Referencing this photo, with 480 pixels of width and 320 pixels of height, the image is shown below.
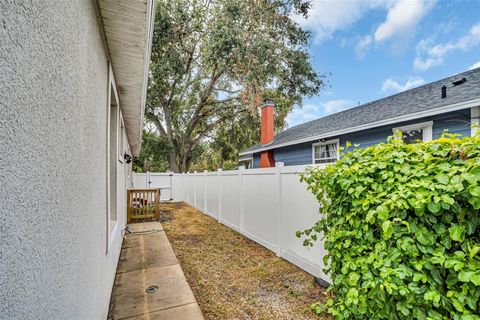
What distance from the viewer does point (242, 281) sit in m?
3.78

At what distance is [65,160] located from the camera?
122 cm

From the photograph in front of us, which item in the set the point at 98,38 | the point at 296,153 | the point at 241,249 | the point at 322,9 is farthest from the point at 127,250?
the point at 322,9

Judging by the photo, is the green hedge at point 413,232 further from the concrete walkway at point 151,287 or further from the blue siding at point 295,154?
the blue siding at point 295,154

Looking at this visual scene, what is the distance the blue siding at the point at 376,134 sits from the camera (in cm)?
554

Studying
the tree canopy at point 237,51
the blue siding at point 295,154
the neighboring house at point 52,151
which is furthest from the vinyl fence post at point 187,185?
the neighboring house at point 52,151

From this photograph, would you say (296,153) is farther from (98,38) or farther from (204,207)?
(98,38)

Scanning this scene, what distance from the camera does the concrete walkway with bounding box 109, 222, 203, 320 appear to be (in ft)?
9.02

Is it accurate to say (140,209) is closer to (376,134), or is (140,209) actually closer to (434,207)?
(376,134)

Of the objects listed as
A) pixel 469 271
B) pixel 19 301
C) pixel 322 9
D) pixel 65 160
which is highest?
pixel 322 9

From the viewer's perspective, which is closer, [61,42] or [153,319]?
[61,42]

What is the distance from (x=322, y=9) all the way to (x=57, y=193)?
1266cm

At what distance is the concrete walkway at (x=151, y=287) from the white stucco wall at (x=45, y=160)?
120cm

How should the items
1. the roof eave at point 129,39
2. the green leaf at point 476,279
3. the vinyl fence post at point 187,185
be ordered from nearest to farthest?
the green leaf at point 476,279, the roof eave at point 129,39, the vinyl fence post at point 187,185

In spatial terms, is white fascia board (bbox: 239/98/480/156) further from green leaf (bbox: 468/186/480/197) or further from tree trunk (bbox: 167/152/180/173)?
tree trunk (bbox: 167/152/180/173)
